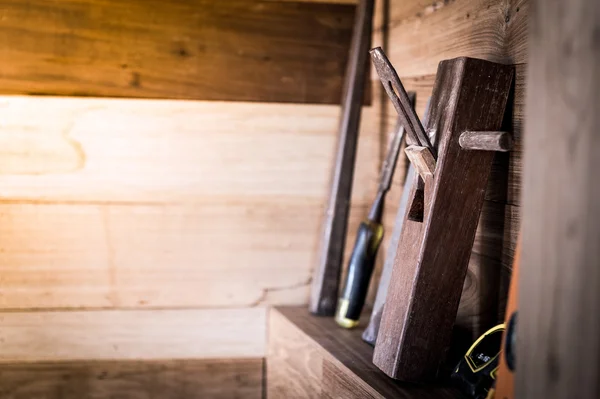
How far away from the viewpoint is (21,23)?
1496mm

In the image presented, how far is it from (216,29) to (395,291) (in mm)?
743

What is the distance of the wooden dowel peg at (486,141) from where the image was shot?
94 cm

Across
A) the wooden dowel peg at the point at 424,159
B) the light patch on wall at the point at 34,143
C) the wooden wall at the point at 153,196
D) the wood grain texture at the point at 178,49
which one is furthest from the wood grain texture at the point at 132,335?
the wooden dowel peg at the point at 424,159

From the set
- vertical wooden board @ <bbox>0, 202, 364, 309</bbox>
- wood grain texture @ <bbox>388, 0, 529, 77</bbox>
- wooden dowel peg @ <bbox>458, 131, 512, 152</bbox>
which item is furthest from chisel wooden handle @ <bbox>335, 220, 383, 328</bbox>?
wooden dowel peg @ <bbox>458, 131, 512, 152</bbox>

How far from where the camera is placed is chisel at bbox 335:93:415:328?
144 cm

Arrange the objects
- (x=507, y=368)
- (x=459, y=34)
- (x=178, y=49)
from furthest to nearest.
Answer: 1. (x=178, y=49)
2. (x=459, y=34)
3. (x=507, y=368)

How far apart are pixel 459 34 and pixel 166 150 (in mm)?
667

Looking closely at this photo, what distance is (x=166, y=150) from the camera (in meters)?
1.57

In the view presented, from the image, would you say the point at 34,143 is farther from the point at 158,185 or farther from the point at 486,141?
the point at 486,141

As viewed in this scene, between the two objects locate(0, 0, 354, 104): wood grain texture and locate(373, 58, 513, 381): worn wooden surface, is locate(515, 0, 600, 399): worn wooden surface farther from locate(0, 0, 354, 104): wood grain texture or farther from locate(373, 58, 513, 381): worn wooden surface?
locate(0, 0, 354, 104): wood grain texture

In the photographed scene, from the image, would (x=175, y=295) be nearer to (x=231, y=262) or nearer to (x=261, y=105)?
(x=231, y=262)

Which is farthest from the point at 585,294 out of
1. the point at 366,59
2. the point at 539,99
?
the point at 366,59

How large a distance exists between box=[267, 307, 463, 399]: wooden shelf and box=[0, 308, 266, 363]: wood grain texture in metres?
0.07

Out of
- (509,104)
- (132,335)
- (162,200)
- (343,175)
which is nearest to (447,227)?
(509,104)
